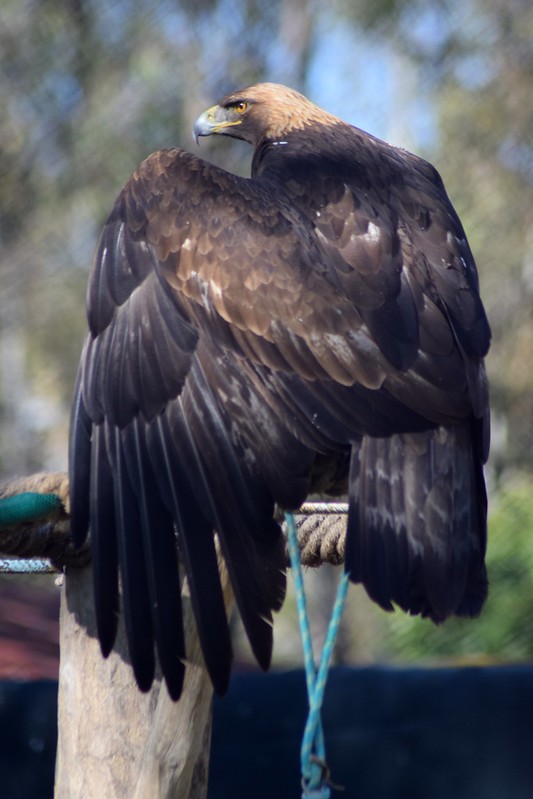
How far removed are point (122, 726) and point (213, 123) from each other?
2.32m

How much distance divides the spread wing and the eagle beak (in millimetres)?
1268

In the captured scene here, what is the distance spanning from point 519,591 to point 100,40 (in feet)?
13.7

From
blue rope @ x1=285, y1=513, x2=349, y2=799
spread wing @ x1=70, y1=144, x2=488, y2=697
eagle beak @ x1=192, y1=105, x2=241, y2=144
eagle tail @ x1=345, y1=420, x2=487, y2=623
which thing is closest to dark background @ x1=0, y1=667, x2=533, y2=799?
spread wing @ x1=70, y1=144, x2=488, y2=697

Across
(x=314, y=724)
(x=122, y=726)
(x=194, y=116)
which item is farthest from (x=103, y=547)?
(x=194, y=116)

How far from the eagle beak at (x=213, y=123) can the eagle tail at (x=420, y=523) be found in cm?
189

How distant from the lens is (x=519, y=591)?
276 inches

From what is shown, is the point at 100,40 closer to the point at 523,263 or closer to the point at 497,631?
the point at 523,263

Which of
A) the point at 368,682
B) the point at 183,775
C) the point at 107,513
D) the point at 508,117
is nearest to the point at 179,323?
the point at 107,513

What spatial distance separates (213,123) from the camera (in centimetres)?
401

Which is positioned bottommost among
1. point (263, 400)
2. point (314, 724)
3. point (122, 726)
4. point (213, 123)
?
point (314, 724)

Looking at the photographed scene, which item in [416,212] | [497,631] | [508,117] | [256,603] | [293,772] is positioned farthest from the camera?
[508,117]

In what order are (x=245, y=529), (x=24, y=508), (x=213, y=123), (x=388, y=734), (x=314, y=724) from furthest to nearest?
(x=213, y=123)
(x=388, y=734)
(x=245, y=529)
(x=24, y=508)
(x=314, y=724)

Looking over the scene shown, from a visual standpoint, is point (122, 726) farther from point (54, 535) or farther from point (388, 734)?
point (388, 734)

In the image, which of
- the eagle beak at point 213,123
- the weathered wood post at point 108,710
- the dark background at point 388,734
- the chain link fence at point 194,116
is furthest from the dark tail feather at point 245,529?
the chain link fence at point 194,116
